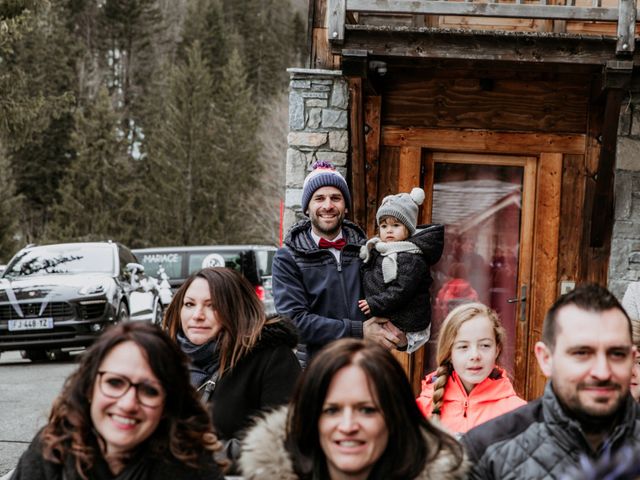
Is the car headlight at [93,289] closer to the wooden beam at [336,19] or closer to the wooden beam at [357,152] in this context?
the wooden beam at [357,152]

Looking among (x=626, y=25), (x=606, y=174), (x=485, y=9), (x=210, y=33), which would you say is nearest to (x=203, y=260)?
(x=606, y=174)

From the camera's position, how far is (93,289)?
1208 cm

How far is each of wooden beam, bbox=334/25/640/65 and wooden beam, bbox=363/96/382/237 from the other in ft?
3.06

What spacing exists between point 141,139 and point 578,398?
145ft

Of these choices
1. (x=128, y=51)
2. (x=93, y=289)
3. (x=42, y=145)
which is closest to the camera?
(x=93, y=289)

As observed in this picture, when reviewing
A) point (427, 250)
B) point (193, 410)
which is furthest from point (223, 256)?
point (193, 410)

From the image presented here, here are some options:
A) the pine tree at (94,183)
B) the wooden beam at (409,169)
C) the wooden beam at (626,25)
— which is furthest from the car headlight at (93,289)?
the pine tree at (94,183)

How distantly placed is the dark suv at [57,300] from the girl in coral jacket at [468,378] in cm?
855

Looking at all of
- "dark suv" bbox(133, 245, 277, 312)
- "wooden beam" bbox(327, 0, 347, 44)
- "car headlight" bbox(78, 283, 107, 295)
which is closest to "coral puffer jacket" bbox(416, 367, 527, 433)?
"wooden beam" bbox(327, 0, 347, 44)

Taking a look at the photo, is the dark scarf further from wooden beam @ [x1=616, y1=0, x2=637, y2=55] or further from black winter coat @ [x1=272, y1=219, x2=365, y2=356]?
wooden beam @ [x1=616, y1=0, x2=637, y2=55]

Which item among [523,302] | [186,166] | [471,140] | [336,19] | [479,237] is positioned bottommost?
[523,302]

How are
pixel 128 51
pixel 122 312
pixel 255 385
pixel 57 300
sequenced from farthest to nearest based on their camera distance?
1. pixel 128 51
2. pixel 122 312
3. pixel 57 300
4. pixel 255 385

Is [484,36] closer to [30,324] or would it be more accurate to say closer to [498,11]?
[498,11]

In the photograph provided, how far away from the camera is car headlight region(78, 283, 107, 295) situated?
39.3ft
